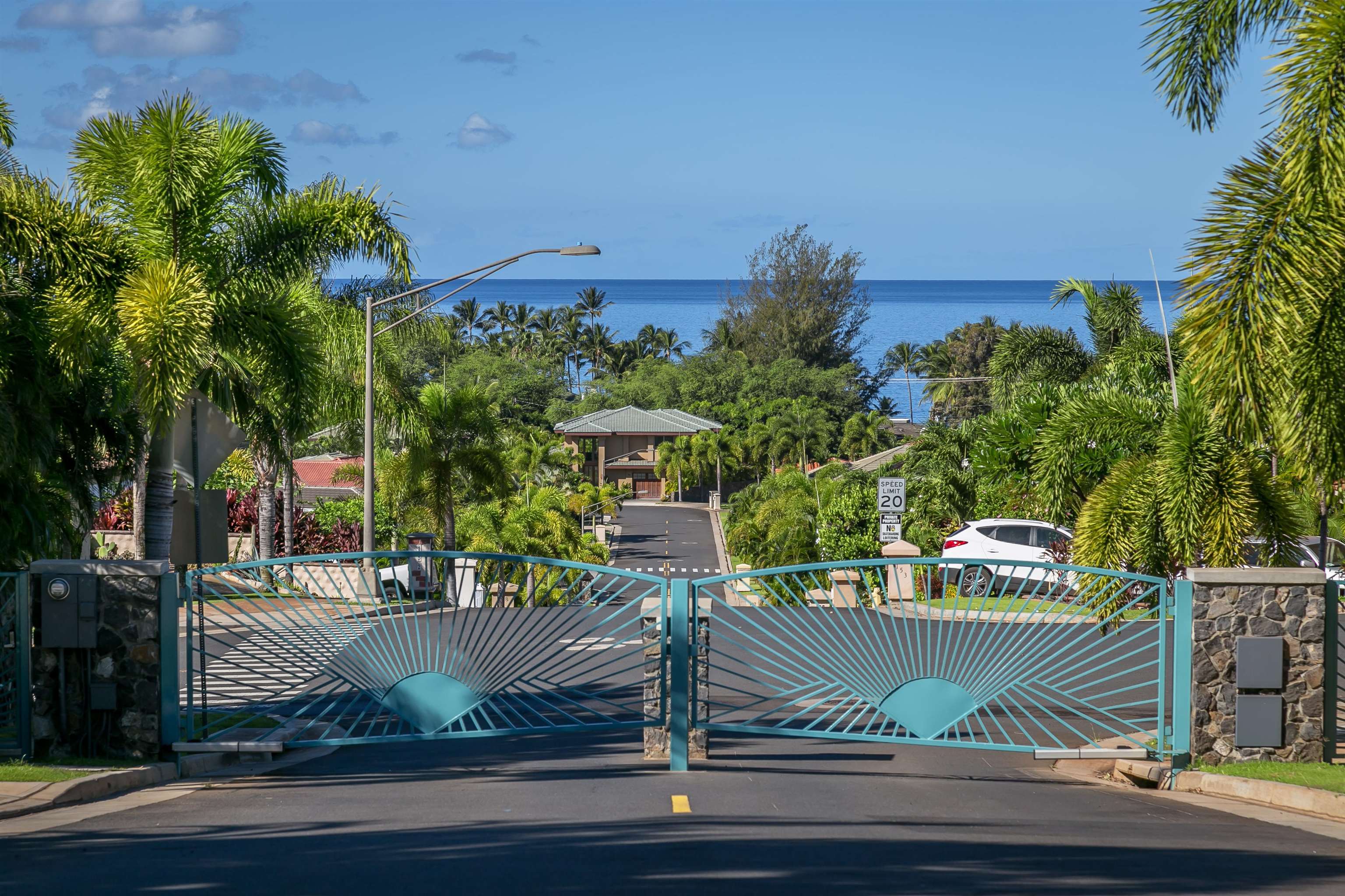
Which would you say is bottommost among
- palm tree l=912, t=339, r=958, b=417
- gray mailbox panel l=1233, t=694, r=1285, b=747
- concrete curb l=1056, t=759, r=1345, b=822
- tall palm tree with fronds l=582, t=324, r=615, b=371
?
concrete curb l=1056, t=759, r=1345, b=822

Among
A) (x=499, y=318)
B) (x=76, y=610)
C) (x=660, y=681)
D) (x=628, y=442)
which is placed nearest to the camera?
(x=76, y=610)

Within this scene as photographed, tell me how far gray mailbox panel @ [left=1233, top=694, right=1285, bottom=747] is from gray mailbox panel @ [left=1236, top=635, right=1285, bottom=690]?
0.14m

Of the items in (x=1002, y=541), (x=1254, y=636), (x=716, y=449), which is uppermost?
(x=716, y=449)

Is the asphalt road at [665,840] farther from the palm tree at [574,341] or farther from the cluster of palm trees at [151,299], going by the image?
the palm tree at [574,341]

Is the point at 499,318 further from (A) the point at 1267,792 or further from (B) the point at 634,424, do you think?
(A) the point at 1267,792

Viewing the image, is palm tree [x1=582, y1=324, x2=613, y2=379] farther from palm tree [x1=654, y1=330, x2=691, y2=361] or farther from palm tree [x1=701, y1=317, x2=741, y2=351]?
palm tree [x1=701, y1=317, x2=741, y2=351]

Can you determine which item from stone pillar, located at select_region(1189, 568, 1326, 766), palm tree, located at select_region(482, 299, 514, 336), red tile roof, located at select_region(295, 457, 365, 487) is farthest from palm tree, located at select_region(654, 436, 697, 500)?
stone pillar, located at select_region(1189, 568, 1326, 766)

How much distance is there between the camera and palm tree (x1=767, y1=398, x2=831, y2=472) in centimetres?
8188

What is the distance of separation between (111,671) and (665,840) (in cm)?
538

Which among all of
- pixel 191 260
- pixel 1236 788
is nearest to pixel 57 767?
pixel 191 260

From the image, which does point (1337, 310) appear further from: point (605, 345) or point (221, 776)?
point (605, 345)

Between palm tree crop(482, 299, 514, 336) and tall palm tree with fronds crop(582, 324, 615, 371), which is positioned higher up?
palm tree crop(482, 299, 514, 336)

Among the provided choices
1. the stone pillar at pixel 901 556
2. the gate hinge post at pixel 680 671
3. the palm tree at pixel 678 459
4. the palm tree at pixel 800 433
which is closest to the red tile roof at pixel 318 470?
the palm tree at pixel 678 459

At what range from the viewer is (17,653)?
34.8 feet
